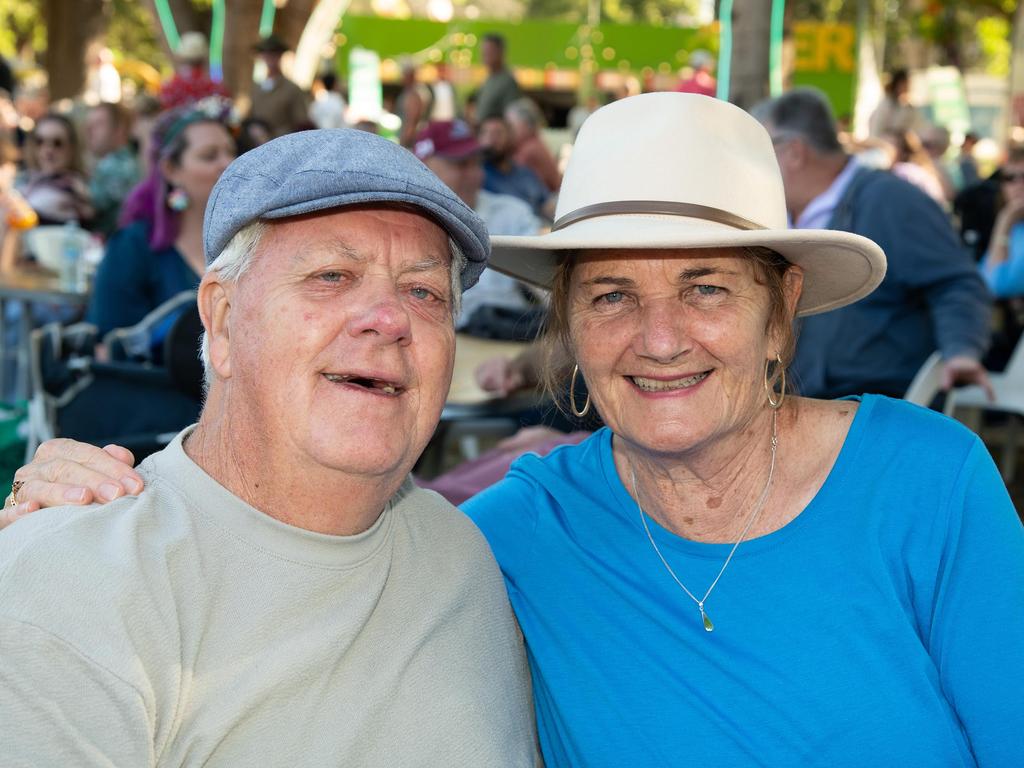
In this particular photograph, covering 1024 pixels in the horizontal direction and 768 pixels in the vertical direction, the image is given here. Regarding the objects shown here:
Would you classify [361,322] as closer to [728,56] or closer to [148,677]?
[148,677]

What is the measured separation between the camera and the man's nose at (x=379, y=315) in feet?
6.05

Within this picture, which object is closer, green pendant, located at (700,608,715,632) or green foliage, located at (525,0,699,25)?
green pendant, located at (700,608,715,632)

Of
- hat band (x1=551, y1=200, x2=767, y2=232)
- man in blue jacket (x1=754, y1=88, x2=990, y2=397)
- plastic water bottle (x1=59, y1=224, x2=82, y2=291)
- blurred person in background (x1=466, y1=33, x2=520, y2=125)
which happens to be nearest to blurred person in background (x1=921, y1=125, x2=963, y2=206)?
blurred person in background (x1=466, y1=33, x2=520, y2=125)

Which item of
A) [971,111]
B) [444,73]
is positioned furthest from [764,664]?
[971,111]

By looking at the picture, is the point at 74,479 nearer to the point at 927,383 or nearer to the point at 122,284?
the point at 122,284

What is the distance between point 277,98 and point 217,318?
34.2 ft

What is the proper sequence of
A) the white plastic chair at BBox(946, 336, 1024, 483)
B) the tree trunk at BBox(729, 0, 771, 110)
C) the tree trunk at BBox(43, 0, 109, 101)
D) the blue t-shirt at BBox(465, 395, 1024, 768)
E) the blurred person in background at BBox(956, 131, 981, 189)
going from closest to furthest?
the blue t-shirt at BBox(465, 395, 1024, 768) → the white plastic chair at BBox(946, 336, 1024, 483) → the tree trunk at BBox(729, 0, 771, 110) → the blurred person in background at BBox(956, 131, 981, 189) → the tree trunk at BBox(43, 0, 109, 101)

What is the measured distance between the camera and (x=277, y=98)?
38.6ft

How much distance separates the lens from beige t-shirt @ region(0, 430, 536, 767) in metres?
1.54

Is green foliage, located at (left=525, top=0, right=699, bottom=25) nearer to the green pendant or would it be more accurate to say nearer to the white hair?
the green pendant

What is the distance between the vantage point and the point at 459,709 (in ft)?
6.38

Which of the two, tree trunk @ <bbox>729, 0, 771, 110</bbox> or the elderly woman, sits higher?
tree trunk @ <bbox>729, 0, 771, 110</bbox>

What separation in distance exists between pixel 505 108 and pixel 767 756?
36.6 ft

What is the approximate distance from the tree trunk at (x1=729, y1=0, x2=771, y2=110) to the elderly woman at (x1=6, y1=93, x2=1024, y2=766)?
434cm
